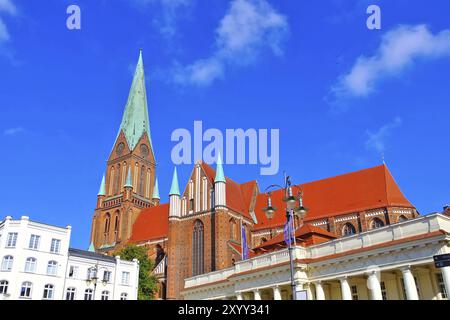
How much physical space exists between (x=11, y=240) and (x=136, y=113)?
5260 centimetres

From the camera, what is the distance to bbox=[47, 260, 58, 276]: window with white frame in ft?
132

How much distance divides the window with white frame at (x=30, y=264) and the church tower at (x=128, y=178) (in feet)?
108

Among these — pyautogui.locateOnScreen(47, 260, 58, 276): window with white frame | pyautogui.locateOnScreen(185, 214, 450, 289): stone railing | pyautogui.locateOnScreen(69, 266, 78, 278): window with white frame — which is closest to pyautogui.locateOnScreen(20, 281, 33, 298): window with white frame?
pyautogui.locateOnScreen(47, 260, 58, 276): window with white frame

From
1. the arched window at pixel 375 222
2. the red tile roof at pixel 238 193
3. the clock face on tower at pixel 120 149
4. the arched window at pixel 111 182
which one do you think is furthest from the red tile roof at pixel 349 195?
the clock face on tower at pixel 120 149

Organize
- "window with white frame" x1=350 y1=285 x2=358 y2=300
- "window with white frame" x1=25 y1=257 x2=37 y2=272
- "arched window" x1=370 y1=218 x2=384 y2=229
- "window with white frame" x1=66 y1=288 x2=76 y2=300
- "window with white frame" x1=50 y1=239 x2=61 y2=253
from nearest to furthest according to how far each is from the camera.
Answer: "window with white frame" x1=350 y1=285 x2=358 y2=300 → "window with white frame" x1=25 y1=257 x2=37 y2=272 → "window with white frame" x1=66 y1=288 x2=76 y2=300 → "window with white frame" x1=50 y1=239 x2=61 y2=253 → "arched window" x1=370 y1=218 x2=384 y2=229

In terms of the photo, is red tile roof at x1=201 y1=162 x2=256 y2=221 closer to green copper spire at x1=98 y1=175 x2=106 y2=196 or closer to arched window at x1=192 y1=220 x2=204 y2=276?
arched window at x1=192 y1=220 x2=204 y2=276

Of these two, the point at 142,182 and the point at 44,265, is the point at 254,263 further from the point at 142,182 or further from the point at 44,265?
the point at 142,182

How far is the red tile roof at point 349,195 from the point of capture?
164ft

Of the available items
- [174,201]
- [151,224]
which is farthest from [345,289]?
[151,224]

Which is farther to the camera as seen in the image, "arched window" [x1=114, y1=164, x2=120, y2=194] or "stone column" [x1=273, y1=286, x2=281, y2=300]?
"arched window" [x1=114, y1=164, x2=120, y2=194]

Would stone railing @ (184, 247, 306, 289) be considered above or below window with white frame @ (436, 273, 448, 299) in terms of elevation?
above

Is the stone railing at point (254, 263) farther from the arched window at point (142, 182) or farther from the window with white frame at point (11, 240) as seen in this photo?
the arched window at point (142, 182)

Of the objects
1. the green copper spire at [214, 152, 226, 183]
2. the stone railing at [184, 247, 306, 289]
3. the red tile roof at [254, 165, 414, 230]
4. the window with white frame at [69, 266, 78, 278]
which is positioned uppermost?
the green copper spire at [214, 152, 226, 183]
